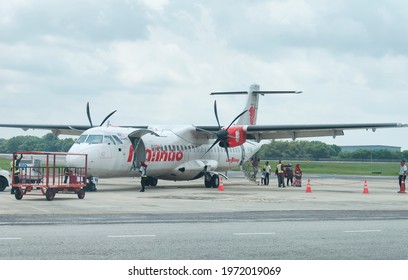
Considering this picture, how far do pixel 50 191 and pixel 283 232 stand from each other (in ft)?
43.0

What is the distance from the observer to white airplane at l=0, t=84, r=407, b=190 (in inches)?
1336

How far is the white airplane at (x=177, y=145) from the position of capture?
33.9 meters

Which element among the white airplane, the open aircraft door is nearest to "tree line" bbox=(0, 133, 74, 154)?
the white airplane

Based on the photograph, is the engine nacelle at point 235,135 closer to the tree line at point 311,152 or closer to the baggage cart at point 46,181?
the baggage cart at point 46,181

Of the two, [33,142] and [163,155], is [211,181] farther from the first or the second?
[33,142]

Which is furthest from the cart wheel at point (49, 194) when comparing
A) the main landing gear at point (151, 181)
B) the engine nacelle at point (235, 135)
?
the engine nacelle at point (235, 135)

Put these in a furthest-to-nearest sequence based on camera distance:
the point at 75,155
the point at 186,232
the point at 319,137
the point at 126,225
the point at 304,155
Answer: the point at 304,155 < the point at 319,137 < the point at 75,155 < the point at 126,225 < the point at 186,232

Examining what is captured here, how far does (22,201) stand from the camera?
2534cm

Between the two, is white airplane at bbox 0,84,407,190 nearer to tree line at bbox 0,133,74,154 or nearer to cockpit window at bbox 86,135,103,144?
cockpit window at bbox 86,135,103,144

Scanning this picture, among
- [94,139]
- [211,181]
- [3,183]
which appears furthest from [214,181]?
[3,183]

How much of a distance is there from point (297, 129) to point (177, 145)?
7053 millimetres

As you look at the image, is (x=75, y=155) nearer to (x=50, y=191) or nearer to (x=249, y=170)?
(x=50, y=191)
